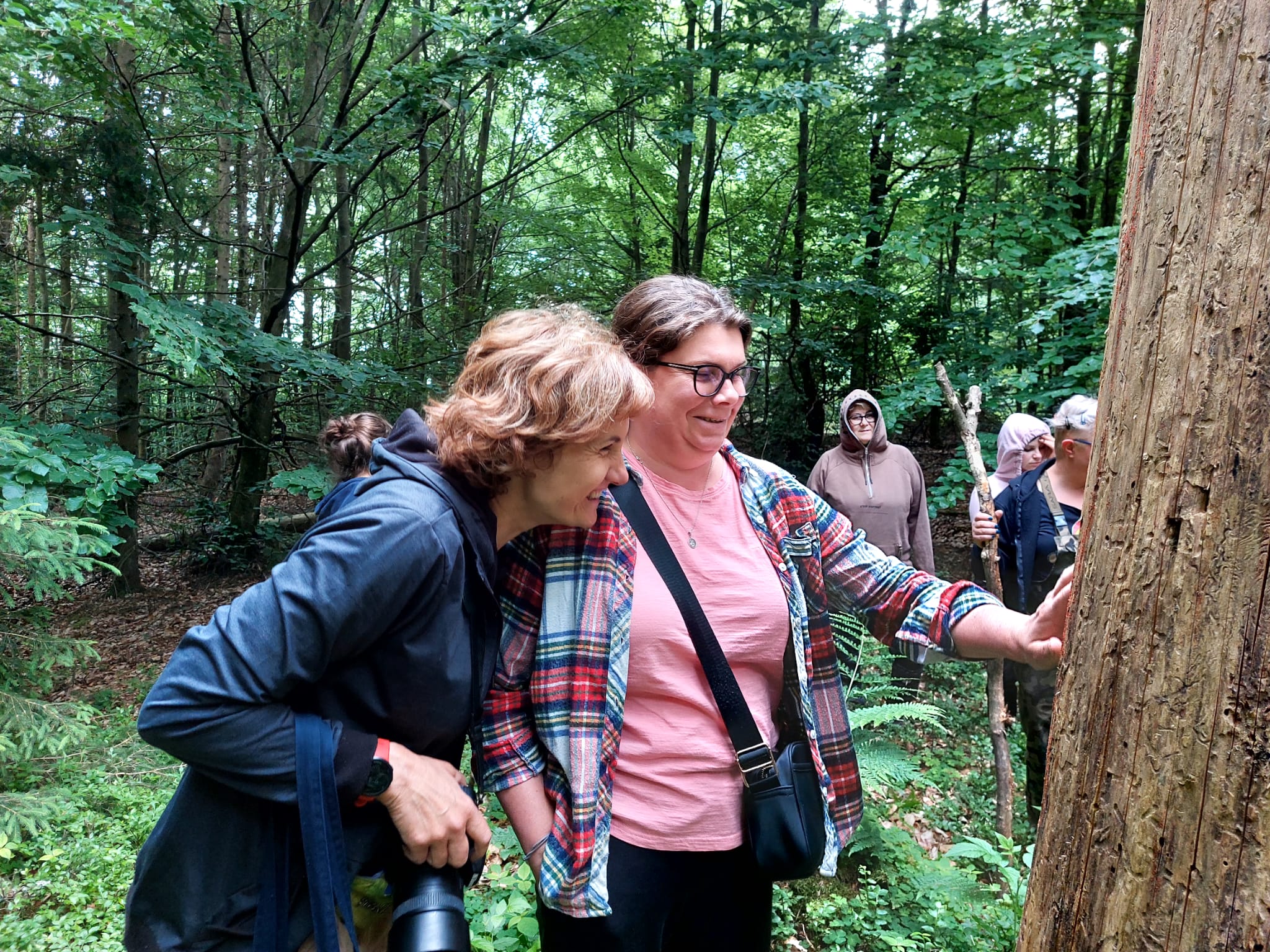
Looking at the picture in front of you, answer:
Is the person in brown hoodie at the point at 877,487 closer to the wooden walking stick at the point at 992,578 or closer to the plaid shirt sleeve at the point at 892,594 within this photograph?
the wooden walking stick at the point at 992,578

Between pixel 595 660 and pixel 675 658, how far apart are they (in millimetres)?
183

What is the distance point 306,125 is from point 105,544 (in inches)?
198

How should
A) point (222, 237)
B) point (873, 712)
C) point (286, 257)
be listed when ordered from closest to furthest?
point (873, 712), point (286, 257), point (222, 237)

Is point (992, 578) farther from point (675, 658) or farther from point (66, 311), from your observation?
point (66, 311)

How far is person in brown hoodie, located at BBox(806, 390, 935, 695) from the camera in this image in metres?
5.61

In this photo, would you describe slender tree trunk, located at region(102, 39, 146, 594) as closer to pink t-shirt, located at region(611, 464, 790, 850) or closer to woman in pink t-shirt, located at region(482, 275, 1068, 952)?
woman in pink t-shirt, located at region(482, 275, 1068, 952)

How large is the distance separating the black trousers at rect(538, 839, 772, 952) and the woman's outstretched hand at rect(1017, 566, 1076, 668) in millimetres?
720

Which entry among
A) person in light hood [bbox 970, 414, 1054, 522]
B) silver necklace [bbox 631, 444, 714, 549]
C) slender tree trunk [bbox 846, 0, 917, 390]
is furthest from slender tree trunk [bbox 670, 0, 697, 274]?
silver necklace [bbox 631, 444, 714, 549]

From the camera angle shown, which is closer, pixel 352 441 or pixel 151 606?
pixel 352 441

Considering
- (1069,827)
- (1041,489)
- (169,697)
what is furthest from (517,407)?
(1041,489)

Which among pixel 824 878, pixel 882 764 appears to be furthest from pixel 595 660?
pixel 824 878

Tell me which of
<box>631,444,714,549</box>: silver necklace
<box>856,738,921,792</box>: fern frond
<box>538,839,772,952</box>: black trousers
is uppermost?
<box>631,444,714,549</box>: silver necklace

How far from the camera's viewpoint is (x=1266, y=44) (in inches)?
34.9

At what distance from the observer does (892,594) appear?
1.75m
